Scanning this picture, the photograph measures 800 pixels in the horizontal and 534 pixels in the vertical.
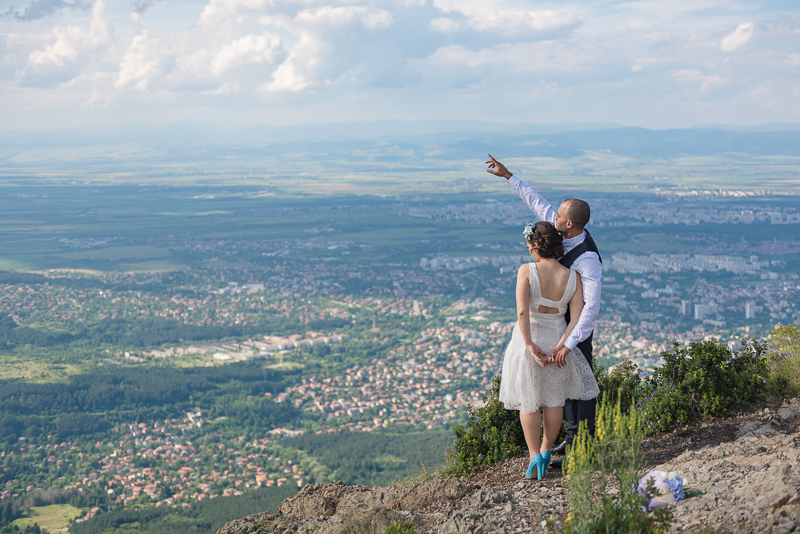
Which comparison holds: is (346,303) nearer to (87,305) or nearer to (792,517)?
(87,305)

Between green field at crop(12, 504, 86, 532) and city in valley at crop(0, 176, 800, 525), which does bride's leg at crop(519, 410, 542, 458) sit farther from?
green field at crop(12, 504, 86, 532)

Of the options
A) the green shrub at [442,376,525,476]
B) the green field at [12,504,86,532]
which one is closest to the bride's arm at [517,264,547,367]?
the green shrub at [442,376,525,476]

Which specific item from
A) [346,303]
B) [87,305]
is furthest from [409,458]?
[87,305]

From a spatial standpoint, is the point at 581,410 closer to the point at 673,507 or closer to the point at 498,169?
the point at 673,507

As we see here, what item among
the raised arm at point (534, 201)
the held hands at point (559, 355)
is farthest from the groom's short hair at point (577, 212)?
the held hands at point (559, 355)

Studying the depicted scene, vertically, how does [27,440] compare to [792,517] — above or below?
below

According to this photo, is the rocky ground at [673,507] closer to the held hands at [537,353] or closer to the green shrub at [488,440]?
the green shrub at [488,440]
